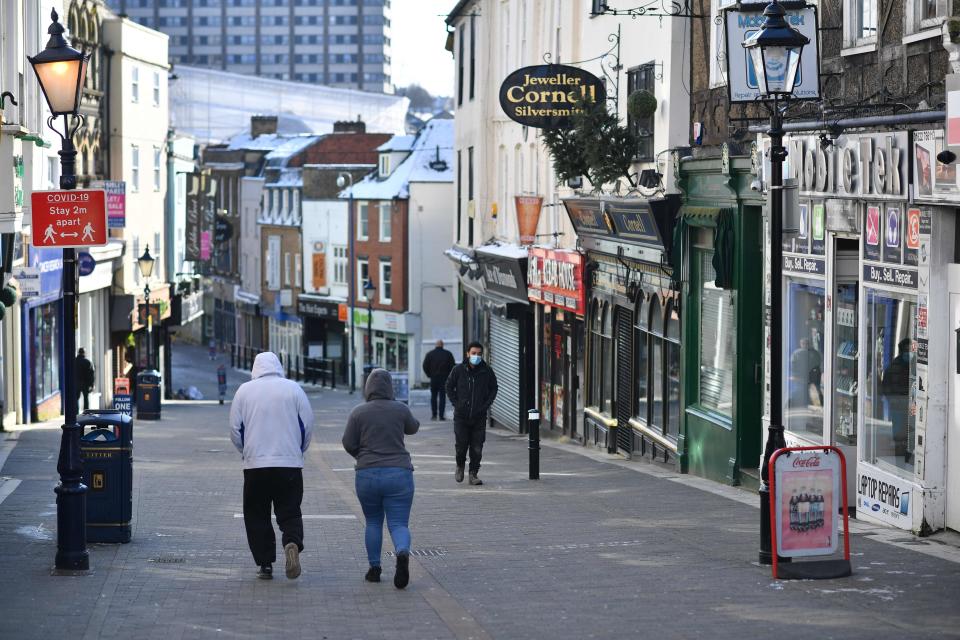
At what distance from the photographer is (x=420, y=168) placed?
205ft

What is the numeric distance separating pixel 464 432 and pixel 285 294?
178ft

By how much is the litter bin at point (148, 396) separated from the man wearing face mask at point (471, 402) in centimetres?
1748

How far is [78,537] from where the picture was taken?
1116 centimetres

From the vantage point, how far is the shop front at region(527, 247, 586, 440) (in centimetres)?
2633

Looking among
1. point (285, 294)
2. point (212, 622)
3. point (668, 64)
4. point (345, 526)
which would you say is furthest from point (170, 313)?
point (212, 622)

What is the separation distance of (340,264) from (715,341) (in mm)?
49329

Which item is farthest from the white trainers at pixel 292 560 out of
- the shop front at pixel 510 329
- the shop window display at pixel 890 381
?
the shop front at pixel 510 329

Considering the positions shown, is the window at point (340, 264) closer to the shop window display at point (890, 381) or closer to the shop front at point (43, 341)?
the shop front at point (43, 341)

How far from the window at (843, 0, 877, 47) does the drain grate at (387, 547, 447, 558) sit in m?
6.01

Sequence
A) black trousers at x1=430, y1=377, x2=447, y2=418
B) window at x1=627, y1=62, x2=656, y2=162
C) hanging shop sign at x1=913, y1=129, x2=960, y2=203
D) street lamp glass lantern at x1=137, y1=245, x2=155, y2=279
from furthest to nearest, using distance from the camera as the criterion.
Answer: street lamp glass lantern at x1=137, y1=245, x2=155, y2=279 → black trousers at x1=430, y1=377, x2=447, y2=418 → window at x1=627, y1=62, x2=656, y2=162 → hanging shop sign at x1=913, y1=129, x2=960, y2=203

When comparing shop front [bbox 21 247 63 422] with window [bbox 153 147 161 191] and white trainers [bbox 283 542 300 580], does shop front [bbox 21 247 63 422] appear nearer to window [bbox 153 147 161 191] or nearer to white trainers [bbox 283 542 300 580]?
window [bbox 153 147 161 191]

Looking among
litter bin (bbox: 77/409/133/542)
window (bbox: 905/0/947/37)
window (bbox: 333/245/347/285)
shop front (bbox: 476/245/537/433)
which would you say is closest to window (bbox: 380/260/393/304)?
window (bbox: 333/245/347/285)

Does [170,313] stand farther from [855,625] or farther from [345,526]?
[855,625]

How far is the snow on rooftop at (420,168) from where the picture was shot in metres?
61.9
